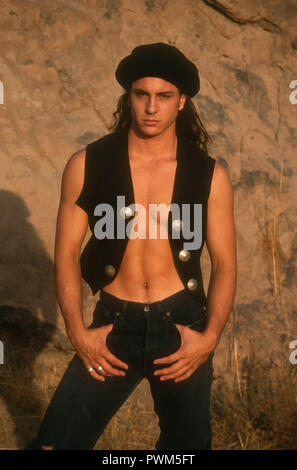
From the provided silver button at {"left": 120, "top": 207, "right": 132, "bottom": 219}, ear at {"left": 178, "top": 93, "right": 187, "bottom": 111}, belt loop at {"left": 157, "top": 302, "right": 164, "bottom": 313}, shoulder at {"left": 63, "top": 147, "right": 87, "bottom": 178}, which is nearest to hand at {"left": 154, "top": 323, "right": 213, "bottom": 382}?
belt loop at {"left": 157, "top": 302, "right": 164, "bottom": 313}

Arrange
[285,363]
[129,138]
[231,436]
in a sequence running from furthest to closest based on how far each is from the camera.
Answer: [285,363] → [231,436] → [129,138]

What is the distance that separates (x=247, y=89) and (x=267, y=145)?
591mm

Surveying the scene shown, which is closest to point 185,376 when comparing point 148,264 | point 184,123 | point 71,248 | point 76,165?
point 148,264

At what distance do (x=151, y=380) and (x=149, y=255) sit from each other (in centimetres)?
63

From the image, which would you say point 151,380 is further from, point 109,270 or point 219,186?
point 219,186

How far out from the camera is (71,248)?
3.09m

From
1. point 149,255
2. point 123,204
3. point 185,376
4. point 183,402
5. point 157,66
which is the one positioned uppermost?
point 157,66

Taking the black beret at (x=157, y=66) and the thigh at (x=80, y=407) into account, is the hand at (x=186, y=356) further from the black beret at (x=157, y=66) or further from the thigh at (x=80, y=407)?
the black beret at (x=157, y=66)

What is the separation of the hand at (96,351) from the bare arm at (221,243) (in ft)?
1.78

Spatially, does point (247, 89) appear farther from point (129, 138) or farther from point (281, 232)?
point (129, 138)

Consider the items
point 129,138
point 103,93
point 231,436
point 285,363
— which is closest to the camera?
point 129,138

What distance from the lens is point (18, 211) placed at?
16.1 feet

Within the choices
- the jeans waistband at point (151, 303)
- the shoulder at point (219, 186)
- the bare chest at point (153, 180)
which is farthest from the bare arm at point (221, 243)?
the bare chest at point (153, 180)
